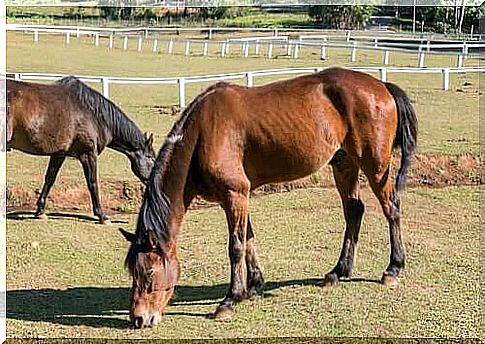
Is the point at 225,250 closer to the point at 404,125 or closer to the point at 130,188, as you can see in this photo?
the point at 404,125

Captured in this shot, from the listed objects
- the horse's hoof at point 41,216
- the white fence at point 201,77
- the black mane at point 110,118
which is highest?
the white fence at point 201,77

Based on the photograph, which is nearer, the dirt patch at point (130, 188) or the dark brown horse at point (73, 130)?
the dark brown horse at point (73, 130)

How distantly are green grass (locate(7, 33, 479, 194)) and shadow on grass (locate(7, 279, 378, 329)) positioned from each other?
112 inches

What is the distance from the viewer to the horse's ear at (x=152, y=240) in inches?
161

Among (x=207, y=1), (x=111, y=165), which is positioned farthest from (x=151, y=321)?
(x=111, y=165)

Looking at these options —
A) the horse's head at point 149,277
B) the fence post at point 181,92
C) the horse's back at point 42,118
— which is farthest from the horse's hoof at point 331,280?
the fence post at point 181,92

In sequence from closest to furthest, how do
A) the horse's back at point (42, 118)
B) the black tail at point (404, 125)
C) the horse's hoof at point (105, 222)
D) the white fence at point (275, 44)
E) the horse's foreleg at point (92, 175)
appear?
1. the black tail at point (404, 125)
2. the horse's back at point (42, 118)
3. the horse's hoof at point (105, 222)
4. the horse's foreleg at point (92, 175)
5. the white fence at point (275, 44)

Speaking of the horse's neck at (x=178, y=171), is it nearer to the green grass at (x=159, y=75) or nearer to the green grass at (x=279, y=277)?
the green grass at (x=279, y=277)

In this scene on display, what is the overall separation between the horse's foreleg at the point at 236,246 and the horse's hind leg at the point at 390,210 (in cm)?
96

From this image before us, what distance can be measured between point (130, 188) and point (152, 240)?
3507mm

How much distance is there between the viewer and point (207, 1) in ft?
21.0

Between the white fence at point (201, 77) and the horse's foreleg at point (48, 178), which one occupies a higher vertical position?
the white fence at point (201, 77)

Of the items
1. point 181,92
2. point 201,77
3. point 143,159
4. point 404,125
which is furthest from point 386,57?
point 404,125

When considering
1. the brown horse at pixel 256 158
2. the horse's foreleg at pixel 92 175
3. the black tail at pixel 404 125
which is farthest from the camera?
the horse's foreleg at pixel 92 175
